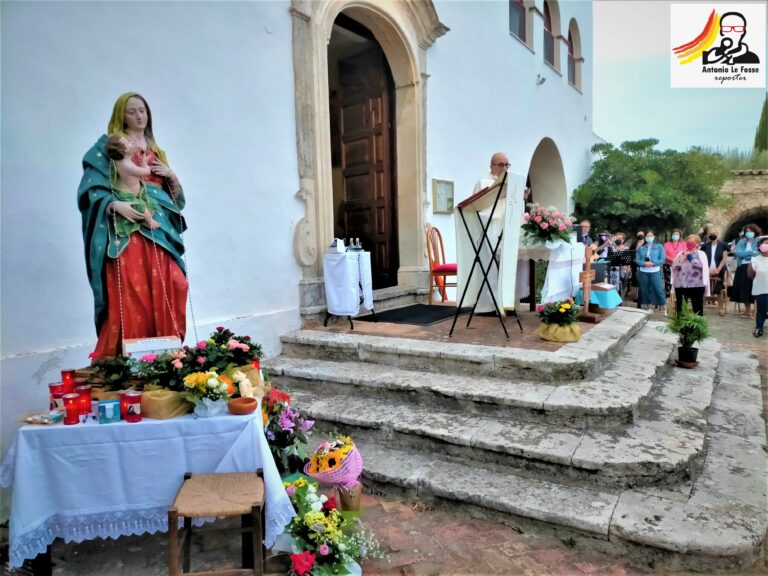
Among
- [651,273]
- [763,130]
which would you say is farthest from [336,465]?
[763,130]

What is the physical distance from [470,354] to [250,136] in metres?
2.70

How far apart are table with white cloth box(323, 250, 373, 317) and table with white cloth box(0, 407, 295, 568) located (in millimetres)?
2480

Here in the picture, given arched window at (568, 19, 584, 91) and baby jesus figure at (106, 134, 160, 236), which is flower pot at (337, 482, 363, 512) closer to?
baby jesus figure at (106, 134, 160, 236)

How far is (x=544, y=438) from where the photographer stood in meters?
2.72

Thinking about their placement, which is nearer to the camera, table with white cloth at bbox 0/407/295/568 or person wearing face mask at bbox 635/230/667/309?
table with white cloth at bbox 0/407/295/568

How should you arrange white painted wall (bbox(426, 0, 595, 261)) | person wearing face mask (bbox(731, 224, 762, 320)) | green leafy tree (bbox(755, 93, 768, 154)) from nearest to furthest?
white painted wall (bbox(426, 0, 595, 261)) < person wearing face mask (bbox(731, 224, 762, 320)) < green leafy tree (bbox(755, 93, 768, 154))

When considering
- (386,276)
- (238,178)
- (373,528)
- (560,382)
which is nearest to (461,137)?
(386,276)

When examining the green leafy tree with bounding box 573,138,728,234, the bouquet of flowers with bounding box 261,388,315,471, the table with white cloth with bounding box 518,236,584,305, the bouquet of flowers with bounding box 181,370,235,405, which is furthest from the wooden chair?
the green leafy tree with bounding box 573,138,728,234

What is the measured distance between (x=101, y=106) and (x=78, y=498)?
2.49 m

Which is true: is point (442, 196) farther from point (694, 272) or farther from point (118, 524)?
point (118, 524)

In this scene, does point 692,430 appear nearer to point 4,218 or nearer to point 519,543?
point 519,543

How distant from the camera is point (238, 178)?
163 inches

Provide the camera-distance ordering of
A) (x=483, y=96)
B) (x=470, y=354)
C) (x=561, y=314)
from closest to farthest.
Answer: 1. (x=470, y=354)
2. (x=561, y=314)
3. (x=483, y=96)

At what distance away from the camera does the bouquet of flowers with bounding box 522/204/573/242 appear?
176 inches
